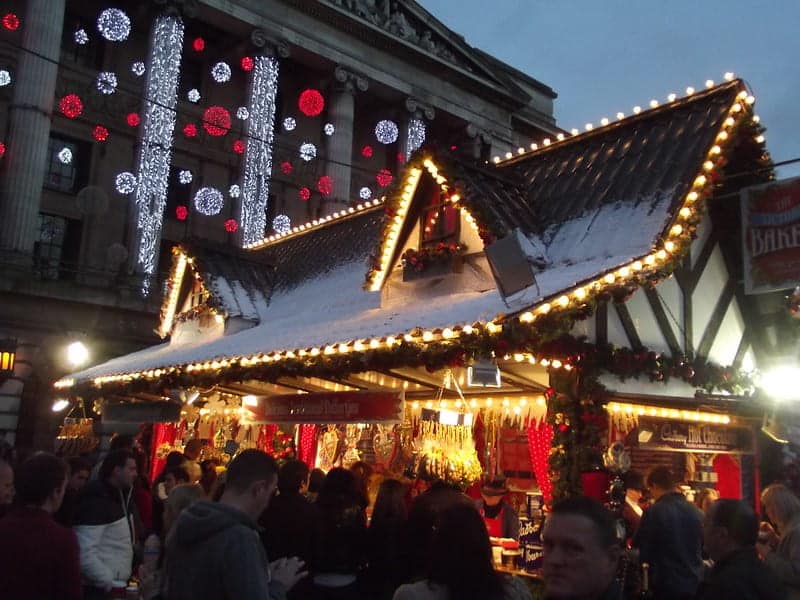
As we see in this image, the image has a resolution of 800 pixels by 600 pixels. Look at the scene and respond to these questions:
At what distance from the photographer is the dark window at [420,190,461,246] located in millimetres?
10797

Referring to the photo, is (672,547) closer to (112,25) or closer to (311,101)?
(112,25)

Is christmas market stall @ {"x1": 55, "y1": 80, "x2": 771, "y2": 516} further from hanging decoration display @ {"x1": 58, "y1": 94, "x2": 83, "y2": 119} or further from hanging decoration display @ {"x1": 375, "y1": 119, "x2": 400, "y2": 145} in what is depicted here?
hanging decoration display @ {"x1": 375, "y1": 119, "x2": 400, "y2": 145}

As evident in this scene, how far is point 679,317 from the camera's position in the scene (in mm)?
9977

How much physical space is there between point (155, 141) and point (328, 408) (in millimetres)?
18329

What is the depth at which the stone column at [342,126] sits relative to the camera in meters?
31.3

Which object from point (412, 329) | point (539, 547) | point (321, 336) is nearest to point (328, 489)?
point (412, 329)

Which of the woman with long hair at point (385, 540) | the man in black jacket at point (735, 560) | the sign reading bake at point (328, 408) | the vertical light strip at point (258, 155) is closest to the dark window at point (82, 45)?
the vertical light strip at point (258, 155)

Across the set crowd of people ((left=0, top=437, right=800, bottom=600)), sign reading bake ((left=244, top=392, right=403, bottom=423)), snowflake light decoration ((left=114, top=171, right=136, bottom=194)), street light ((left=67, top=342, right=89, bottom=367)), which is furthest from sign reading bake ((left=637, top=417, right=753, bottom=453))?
snowflake light decoration ((left=114, top=171, right=136, bottom=194))

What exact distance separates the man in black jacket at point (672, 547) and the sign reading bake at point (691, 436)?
270cm

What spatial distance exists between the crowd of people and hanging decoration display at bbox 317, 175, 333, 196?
22.1 metres

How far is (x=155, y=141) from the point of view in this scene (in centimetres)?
2594

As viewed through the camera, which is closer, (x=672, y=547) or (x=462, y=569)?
(x=462, y=569)

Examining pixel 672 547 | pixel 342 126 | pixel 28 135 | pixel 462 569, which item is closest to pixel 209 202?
pixel 28 135

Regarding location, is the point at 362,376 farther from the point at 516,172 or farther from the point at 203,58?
the point at 203,58
